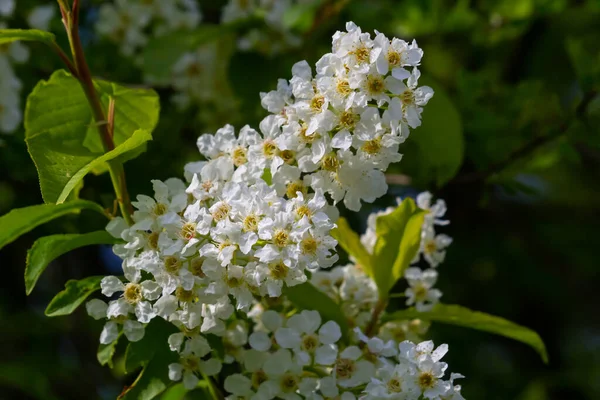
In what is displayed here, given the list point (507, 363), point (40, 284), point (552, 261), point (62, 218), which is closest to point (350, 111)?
point (62, 218)

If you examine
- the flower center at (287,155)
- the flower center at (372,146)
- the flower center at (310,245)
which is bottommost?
the flower center at (310,245)

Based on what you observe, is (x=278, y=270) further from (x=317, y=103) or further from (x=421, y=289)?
(x=421, y=289)

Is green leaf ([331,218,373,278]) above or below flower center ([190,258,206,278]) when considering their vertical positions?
below

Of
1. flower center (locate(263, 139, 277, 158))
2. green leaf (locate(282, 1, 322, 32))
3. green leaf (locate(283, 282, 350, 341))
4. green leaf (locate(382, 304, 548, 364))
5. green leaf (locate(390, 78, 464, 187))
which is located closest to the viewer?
flower center (locate(263, 139, 277, 158))

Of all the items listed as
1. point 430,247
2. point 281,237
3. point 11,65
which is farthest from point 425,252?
point 11,65

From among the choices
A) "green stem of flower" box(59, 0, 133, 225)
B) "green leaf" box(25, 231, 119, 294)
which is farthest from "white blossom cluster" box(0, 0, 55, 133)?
"green leaf" box(25, 231, 119, 294)

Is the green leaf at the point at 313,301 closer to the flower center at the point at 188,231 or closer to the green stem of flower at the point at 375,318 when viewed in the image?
the green stem of flower at the point at 375,318

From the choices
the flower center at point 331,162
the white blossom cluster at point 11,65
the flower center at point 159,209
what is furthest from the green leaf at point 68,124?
the white blossom cluster at point 11,65

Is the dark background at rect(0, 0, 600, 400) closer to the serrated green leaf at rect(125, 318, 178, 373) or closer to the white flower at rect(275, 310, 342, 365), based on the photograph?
the serrated green leaf at rect(125, 318, 178, 373)
